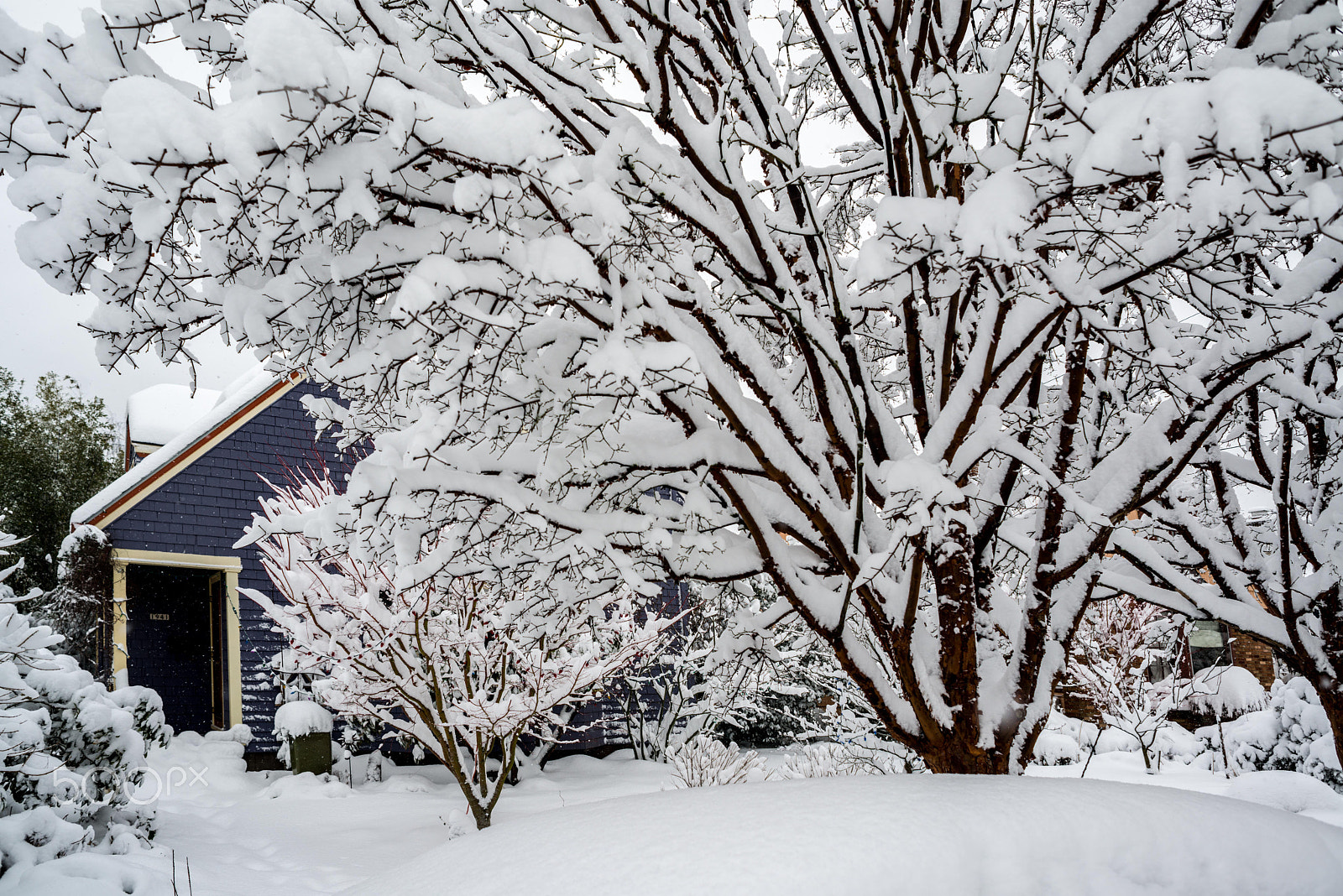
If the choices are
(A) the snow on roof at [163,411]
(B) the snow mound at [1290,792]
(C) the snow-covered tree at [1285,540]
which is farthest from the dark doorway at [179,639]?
(B) the snow mound at [1290,792]

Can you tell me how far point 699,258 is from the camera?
12.7 ft

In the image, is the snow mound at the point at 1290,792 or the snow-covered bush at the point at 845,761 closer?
the snow mound at the point at 1290,792

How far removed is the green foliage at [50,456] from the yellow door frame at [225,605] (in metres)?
12.0

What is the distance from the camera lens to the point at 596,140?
2.90 m

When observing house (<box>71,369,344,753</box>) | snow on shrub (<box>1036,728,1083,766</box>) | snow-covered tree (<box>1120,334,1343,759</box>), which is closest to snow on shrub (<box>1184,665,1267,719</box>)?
snow on shrub (<box>1036,728,1083,766</box>)

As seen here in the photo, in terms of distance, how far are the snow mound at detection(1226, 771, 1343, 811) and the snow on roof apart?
15154 millimetres

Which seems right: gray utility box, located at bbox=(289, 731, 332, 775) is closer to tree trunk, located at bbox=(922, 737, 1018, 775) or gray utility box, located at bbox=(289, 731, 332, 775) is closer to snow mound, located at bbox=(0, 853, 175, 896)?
snow mound, located at bbox=(0, 853, 175, 896)

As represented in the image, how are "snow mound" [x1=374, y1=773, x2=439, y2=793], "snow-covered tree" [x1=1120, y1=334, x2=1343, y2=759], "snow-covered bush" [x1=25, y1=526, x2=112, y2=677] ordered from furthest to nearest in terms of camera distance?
"snow-covered bush" [x1=25, y1=526, x2=112, y2=677] → "snow mound" [x1=374, y1=773, x2=439, y2=793] → "snow-covered tree" [x1=1120, y1=334, x2=1343, y2=759]

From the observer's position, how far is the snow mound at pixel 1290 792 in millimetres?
7410

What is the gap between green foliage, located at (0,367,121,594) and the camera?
21328 millimetres

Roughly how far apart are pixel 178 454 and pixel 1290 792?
13823 millimetres

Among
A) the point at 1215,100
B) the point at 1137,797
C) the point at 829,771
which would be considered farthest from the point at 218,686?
the point at 1215,100

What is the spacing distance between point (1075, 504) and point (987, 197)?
4.31 ft

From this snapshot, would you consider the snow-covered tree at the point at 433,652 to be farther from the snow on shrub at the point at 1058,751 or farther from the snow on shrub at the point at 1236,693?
the snow on shrub at the point at 1236,693
